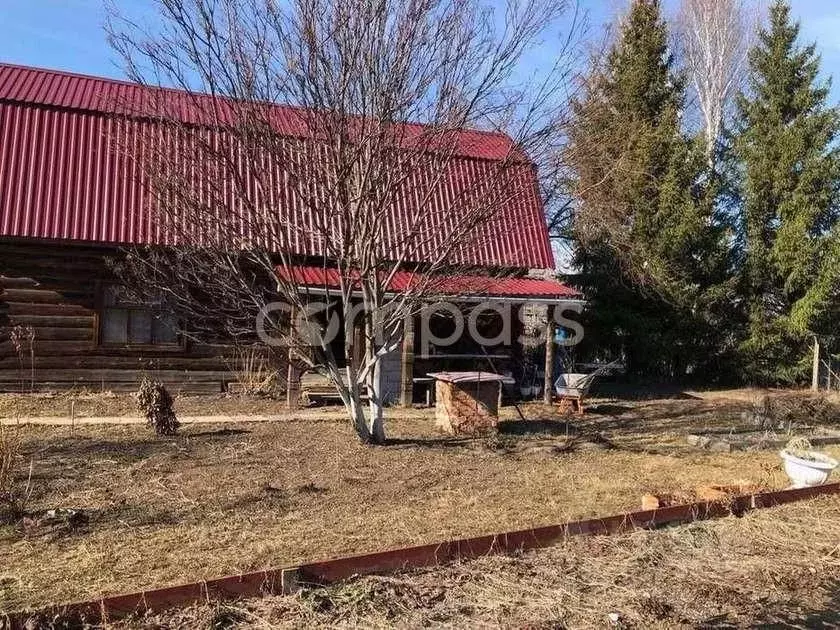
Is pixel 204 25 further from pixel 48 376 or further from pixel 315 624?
pixel 48 376

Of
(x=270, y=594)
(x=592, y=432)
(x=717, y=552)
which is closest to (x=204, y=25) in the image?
(x=270, y=594)

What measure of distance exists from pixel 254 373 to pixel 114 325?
8.60 ft

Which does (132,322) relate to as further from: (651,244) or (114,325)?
(651,244)

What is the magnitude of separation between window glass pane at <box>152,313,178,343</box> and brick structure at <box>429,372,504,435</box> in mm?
5815

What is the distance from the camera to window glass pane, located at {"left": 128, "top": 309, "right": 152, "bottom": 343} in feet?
42.9

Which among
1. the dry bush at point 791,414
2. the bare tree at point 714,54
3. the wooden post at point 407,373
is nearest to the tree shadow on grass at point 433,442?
the wooden post at point 407,373

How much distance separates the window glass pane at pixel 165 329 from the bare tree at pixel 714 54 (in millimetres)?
19728

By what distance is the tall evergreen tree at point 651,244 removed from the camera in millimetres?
18172

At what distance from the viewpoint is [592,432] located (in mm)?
10680

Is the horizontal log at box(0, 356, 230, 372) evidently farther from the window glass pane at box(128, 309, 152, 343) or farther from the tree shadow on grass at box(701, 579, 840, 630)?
the tree shadow on grass at box(701, 579, 840, 630)

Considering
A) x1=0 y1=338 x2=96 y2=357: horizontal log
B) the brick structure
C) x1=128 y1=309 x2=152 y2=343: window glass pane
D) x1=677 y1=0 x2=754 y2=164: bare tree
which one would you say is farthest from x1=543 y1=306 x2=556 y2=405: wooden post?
x1=677 y1=0 x2=754 y2=164: bare tree

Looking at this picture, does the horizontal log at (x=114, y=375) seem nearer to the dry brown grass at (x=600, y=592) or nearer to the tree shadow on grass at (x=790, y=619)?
the dry brown grass at (x=600, y=592)

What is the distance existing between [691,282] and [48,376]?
1471 centimetres

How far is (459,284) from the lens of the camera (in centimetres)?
954
